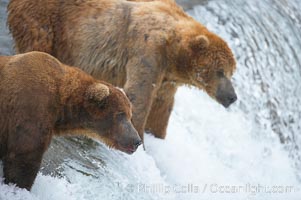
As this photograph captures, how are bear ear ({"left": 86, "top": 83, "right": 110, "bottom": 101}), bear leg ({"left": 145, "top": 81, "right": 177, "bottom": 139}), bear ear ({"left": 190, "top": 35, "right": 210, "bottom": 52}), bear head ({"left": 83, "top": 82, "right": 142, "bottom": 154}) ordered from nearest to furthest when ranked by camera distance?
1. bear ear ({"left": 86, "top": 83, "right": 110, "bottom": 101})
2. bear head ({"left": 83, "top": 82, "right": 142, "bottom": 154})
3. bear ear ({"left": 190, "top": 35, "right": 210, "bottom": 52})
4. bear leg ({"left": 145, "top": 81, "right": 177, "bottom": 139})

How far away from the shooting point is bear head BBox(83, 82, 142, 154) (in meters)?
7.06

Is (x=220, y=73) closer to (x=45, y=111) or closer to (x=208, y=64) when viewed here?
(x=208, y=64)

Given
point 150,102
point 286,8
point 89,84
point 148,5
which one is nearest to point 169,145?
point 150,102

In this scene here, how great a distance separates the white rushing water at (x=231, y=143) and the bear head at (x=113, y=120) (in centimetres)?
64

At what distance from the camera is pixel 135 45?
9336 mm

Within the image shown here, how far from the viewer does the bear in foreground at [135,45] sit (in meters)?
9.21

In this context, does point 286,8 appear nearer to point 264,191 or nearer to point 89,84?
point 264,191

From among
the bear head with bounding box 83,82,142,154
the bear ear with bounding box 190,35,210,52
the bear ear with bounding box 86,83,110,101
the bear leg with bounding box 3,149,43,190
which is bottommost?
the bear ear with bounding box 190,35,210,52

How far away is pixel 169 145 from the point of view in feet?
33.1

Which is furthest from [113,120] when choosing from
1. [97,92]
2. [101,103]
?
[97,92]

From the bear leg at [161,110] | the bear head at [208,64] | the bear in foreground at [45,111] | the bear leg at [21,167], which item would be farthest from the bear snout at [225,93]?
the bear leg at [21,167]

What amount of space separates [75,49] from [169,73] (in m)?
1.10

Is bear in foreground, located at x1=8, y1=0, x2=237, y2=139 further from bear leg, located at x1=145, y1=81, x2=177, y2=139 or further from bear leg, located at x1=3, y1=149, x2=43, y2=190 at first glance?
bear leg, located at x1=3, y1=149, x2=43, y2=190

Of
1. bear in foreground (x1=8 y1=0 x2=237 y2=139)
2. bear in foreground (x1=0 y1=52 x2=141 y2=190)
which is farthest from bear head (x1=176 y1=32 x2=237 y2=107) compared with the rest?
bear in foreground (x1=0 y1=52 x2=141 y2=190)
